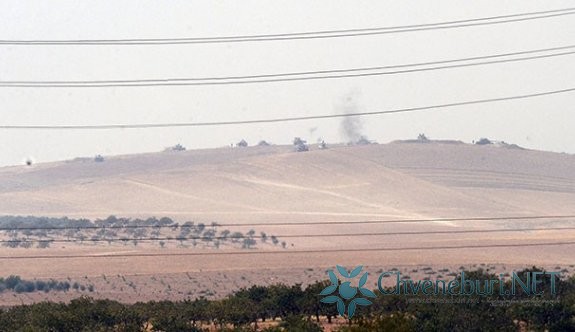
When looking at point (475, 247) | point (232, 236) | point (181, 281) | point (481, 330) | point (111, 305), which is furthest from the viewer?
point (232, 236)

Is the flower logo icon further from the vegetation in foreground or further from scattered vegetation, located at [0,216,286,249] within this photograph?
scattered vegetation, located at [0,216,286,249]

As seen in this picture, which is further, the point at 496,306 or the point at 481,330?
the point at 496,306

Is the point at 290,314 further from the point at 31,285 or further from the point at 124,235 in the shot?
the point at 124,235

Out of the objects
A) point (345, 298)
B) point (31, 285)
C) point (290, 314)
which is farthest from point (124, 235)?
point (290, 314)

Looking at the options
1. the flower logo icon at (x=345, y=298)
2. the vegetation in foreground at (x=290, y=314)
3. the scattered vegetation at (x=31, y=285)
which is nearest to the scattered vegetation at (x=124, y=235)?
the scattered vegetation at (x=31, y=285)

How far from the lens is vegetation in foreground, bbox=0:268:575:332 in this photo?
54.3 metres

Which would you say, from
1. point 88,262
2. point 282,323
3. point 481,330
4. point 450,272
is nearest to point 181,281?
point 88,262

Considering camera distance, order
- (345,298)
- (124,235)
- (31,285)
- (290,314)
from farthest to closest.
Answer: (124,235) < (31,285) < (345,298) < (290,314)

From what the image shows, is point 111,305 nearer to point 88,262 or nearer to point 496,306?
point 496,306

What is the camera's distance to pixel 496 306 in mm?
58500

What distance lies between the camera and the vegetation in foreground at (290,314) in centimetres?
5434

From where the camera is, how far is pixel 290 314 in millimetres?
62406

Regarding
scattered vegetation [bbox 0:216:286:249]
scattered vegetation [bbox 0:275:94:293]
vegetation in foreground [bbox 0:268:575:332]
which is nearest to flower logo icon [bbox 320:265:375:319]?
vegetation in foreground [bbox 0:268:575:332]

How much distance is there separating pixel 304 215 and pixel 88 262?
76.8 metres
